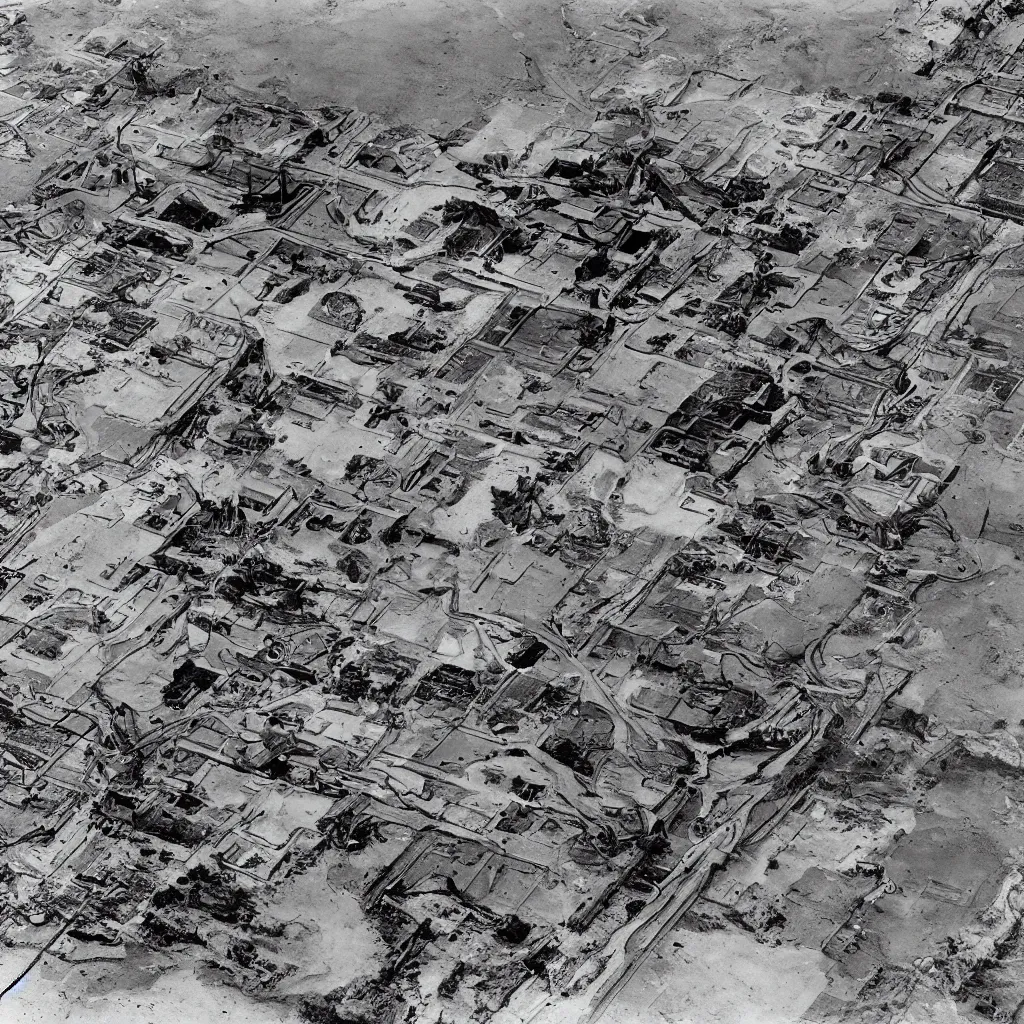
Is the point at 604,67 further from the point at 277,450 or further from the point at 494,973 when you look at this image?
the point at 494,973

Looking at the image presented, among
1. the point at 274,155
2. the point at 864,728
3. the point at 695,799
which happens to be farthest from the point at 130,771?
the point at 274,155

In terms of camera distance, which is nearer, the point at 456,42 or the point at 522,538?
the point at 522,538

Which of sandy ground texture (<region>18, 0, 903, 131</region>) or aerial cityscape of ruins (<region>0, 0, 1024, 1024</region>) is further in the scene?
sandy ground texture (<region>18, 0, 903, 131</region>)

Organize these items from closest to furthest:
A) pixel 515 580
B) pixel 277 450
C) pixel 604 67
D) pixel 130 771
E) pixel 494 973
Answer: pixel 494 973, pixel 130 771, pixel 515 580, pixel 277 450, pixel 604 67

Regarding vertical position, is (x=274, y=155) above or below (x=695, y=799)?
above

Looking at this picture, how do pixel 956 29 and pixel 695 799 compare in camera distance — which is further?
pixel 956 29

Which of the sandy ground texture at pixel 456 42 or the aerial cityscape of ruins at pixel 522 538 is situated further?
the sandy ground texture at pixel 456 42

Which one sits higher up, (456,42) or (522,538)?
(456,42)

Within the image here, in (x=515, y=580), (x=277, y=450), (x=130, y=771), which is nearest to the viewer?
(x=130, y=771)
